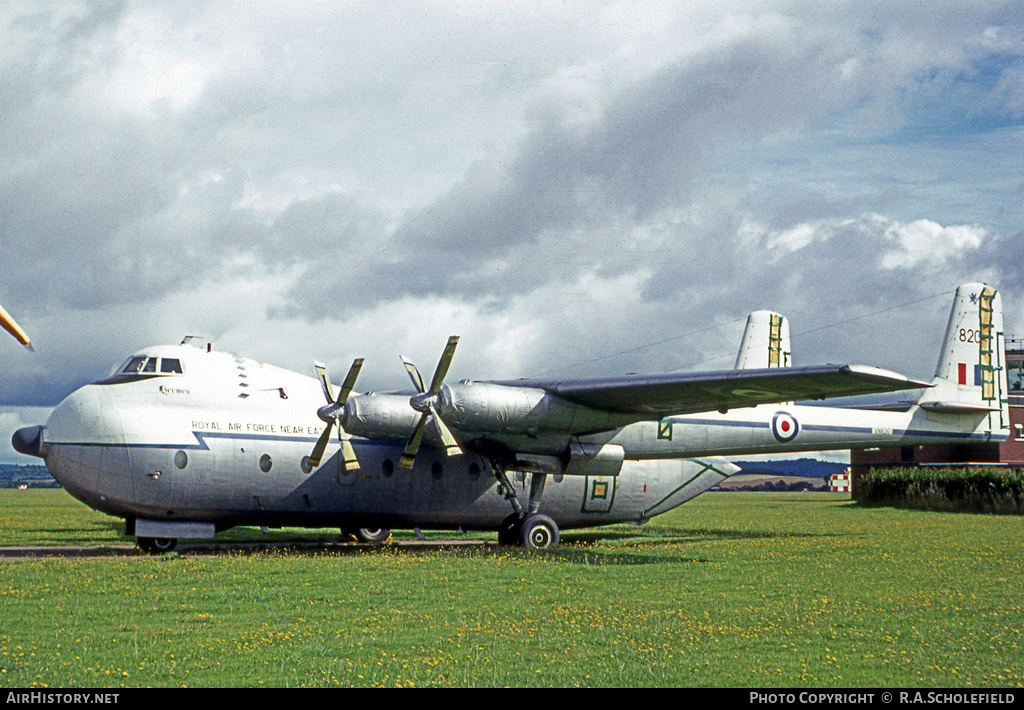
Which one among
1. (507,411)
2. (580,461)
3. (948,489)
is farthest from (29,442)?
(948,489)

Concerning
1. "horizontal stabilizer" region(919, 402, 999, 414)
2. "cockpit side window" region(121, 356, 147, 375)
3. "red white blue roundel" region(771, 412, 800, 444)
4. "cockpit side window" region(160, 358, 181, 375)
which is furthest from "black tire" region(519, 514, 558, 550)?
"horizontal stabilizer" region(919, 402, 999, 414)

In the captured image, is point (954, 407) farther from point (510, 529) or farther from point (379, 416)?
point (379, 416)

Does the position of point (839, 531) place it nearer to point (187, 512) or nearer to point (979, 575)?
point (979, 575)

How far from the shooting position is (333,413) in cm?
2119

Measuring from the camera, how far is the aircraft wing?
1920 cm

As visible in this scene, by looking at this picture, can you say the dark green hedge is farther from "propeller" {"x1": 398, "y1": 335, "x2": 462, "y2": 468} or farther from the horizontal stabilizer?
"propeller" {"x1": 398, "y1": 335, "x2": 462, "y2": 468}

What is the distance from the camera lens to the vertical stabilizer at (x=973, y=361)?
3177cm

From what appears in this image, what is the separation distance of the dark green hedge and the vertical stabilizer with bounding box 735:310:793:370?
15.4 meters

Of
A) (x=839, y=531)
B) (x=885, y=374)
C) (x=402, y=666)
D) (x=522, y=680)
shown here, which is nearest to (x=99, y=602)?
(x=402, y=666)

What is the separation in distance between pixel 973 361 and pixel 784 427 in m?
10.0

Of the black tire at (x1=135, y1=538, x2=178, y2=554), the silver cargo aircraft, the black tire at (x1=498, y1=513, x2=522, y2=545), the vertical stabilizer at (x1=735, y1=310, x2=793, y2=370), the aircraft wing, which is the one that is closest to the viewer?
the aircraft wing

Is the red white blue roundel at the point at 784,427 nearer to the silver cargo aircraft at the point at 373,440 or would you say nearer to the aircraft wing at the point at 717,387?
the silver cargo aircraft at the point at 373,440

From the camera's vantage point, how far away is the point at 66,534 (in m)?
31.7

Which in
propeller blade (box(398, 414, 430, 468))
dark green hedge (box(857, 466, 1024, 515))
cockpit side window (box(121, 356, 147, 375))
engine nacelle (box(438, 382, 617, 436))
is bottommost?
dark green hedge (box(857, 466, 1024, 515))
